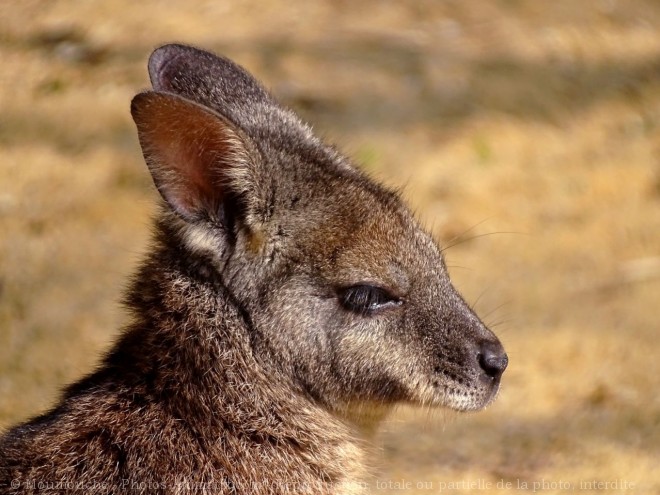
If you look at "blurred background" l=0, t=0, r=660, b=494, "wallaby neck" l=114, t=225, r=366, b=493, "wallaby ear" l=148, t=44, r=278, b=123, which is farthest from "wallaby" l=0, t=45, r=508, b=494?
"blurred background" l=0, t=0, r=660, b=494

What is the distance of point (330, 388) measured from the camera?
385 cm

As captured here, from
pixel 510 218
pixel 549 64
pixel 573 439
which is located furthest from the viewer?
pixel 549 64

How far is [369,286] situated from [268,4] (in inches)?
199

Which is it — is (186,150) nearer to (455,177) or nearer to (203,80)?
(203,80)

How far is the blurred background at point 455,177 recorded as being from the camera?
19.0ft

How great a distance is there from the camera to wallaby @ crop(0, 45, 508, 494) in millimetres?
3650

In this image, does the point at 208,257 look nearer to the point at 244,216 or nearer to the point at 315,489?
the point at 244,216

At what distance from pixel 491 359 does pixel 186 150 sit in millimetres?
1309

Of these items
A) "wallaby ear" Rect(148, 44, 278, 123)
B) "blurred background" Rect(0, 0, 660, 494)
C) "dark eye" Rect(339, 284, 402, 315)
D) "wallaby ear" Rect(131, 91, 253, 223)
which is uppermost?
"wallaby ear" Rect(131, 91, 253, 223)

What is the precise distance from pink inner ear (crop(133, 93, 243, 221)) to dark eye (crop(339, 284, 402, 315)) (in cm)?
54

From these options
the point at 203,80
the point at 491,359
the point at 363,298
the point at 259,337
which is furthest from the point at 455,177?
the point at 259,337

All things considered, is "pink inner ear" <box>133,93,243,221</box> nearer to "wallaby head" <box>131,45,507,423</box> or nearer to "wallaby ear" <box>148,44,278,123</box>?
"wallaby head" <box>131,45,507,423</box>

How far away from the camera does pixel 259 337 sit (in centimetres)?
382

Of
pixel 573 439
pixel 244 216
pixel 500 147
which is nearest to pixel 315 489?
pixel 244 216
